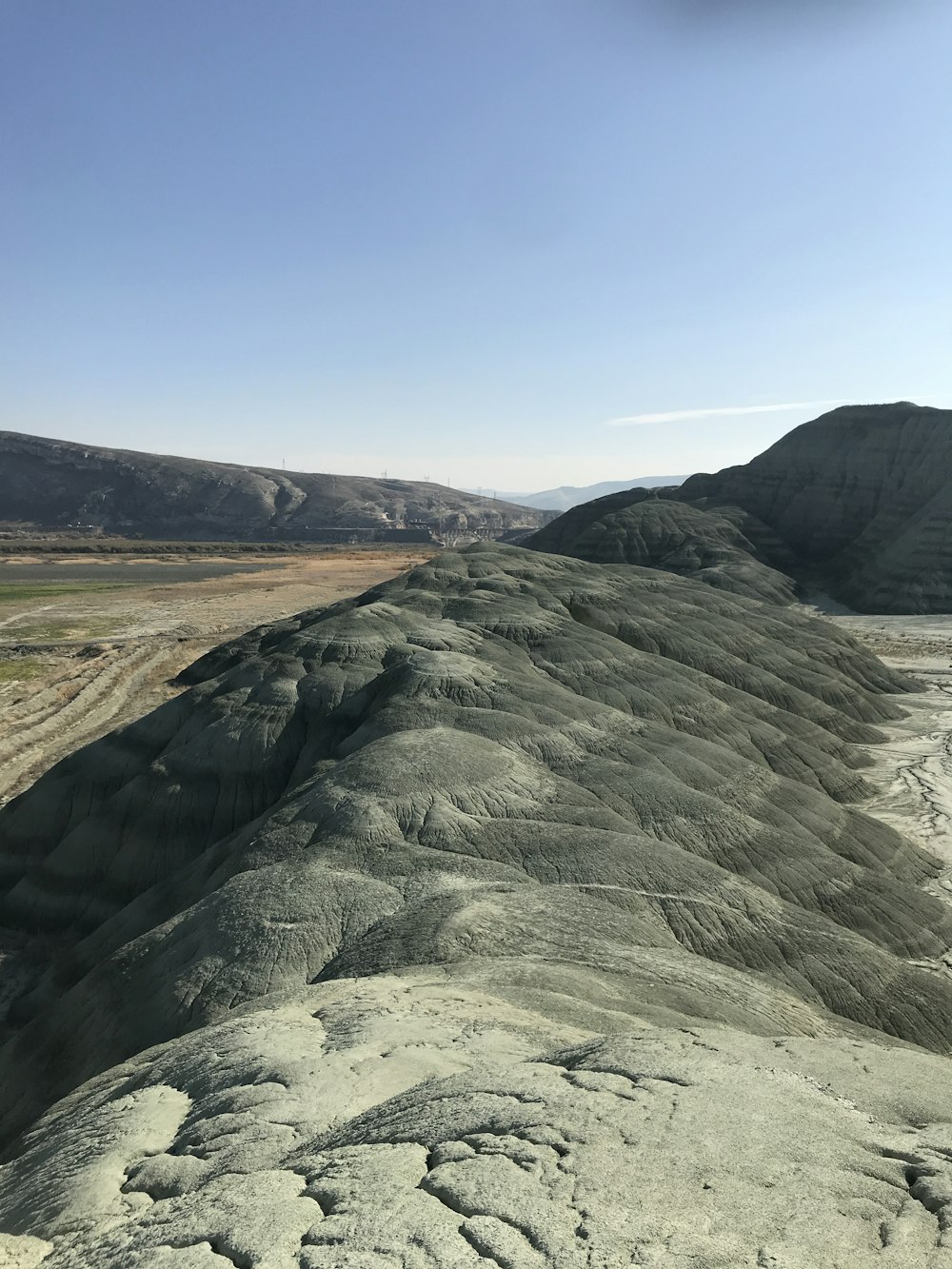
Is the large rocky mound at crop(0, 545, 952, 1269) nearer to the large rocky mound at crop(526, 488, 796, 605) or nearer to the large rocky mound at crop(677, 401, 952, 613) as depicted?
the large rocky mound at crop(526, 488, 796, 605)

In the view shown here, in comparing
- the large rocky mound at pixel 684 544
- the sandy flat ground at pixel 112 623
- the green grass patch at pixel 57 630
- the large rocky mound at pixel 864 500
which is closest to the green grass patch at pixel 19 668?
the sandy flat ground at pixel 112 623

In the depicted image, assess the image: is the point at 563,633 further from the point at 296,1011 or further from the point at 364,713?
the point at 296,1011

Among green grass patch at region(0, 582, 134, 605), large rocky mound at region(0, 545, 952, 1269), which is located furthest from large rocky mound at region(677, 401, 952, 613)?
green grass patch at region(0, 582, 134, 605)

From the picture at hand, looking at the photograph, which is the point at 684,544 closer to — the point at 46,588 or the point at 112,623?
the point at 112,623

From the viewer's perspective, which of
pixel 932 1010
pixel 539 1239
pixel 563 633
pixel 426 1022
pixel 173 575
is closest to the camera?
pixel 539 1239

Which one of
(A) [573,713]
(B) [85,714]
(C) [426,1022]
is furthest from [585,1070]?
(B) [85,714]

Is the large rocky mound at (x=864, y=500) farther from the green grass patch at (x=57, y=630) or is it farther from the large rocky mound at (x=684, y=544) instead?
the green grass patch at (x=57, y=630)
